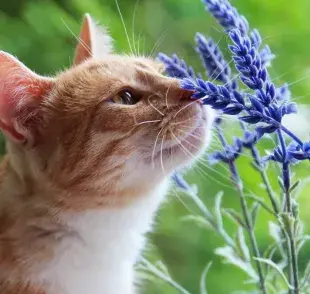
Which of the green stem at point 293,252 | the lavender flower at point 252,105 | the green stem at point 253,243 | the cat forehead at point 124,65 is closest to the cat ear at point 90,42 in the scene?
the cat forehead at point 124,65

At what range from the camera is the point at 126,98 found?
2.71 ft

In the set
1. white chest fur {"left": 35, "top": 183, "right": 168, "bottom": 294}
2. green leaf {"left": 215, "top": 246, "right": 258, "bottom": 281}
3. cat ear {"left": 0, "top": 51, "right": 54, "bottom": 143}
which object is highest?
cat ear {"left": 0, "top": 51, "right": 54, "bottom": 143}

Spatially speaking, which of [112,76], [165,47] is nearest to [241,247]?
[112,76]

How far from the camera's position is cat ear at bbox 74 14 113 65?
97cm

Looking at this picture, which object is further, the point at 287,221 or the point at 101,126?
the point at 101,126

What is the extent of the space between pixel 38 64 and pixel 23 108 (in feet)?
1.30

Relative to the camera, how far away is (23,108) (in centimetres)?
82

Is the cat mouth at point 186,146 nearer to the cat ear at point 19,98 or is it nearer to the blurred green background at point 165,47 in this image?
the cat ear at point 19,98

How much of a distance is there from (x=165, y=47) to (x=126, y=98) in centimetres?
35

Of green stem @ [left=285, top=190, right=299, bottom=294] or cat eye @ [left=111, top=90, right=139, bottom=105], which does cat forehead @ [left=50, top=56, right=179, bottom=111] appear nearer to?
cat eye @ [left=111, top=90, right=139, bottom=105]

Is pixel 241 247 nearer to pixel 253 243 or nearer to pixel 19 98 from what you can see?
pixel 253 243

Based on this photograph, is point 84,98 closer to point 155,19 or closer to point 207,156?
point 207,156

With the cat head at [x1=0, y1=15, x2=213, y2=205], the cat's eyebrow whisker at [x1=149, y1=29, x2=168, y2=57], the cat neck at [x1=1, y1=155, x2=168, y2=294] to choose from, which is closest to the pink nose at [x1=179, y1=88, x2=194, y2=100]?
the cat head at [x1=0, y1=15, x2=213, y2=205]

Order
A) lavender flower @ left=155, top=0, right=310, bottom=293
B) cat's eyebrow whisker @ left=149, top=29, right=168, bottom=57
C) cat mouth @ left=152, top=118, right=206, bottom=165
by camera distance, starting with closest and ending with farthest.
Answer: lavender flower @ left=155, top=0, right=310, bottom=293, cat mouth @ left=152, top=118, right=206, bottom=165, cat's eyebrow whisker @ left=149, top=29, right=168, bottom=57
